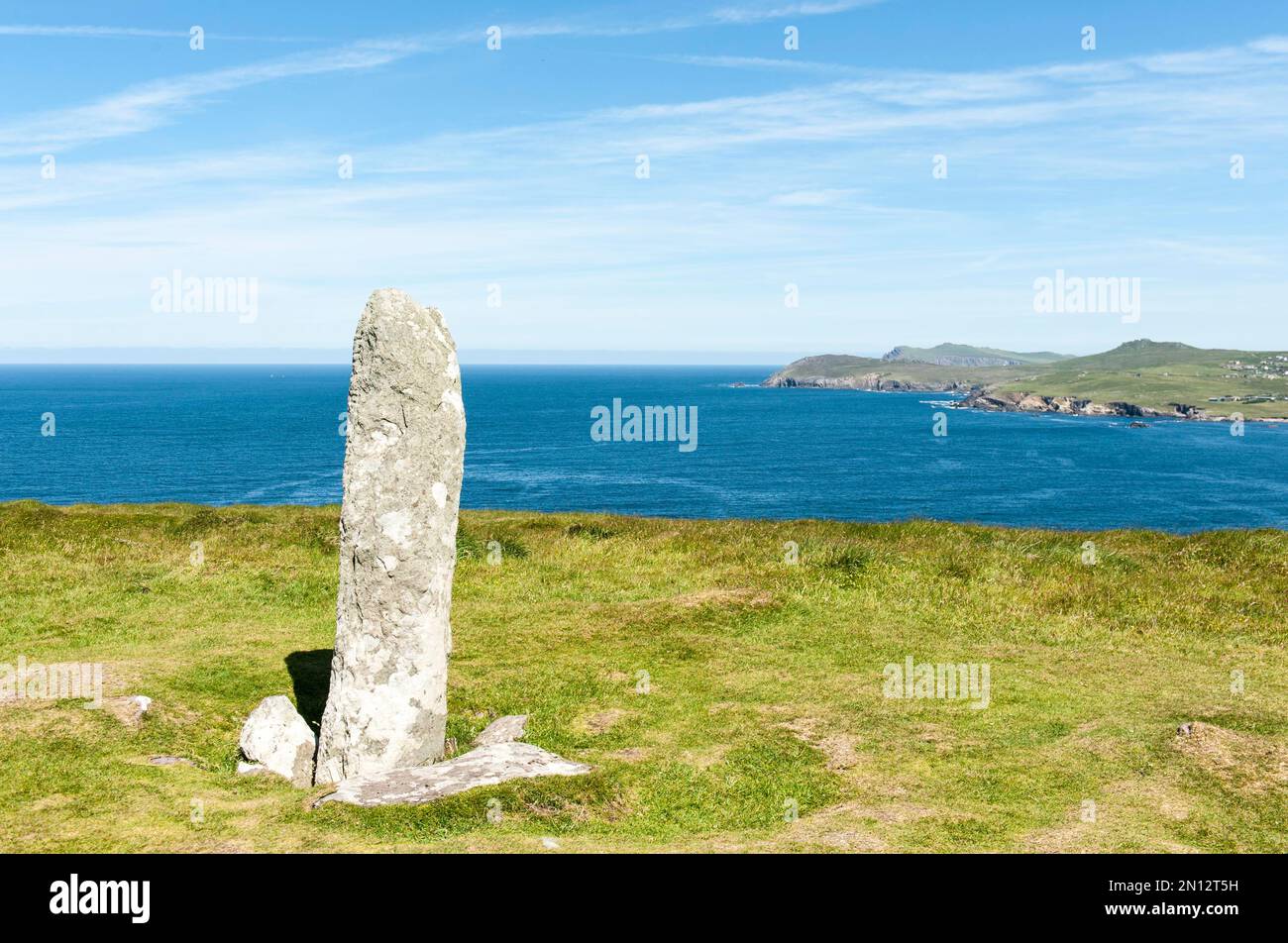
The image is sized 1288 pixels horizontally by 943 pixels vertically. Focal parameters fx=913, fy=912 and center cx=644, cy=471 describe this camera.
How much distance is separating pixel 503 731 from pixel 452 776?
9.22 feet

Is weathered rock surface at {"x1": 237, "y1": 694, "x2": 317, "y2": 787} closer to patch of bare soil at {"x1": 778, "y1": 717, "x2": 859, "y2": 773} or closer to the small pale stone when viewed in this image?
the small pale stone

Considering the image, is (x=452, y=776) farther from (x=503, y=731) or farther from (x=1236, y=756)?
(x=1236, y=756)

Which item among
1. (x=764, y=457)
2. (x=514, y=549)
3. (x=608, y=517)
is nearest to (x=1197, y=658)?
(x=514, y=549)

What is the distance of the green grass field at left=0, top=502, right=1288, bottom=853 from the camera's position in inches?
533

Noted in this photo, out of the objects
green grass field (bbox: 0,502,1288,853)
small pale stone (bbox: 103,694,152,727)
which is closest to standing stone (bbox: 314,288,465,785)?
green grass field (bbox: 0,502,1288,853)

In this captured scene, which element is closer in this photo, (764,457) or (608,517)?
(608,517)

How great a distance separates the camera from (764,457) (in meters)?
145

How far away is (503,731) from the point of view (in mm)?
17438

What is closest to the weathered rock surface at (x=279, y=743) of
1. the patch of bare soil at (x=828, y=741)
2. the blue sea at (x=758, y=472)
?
the patch of bare soil at (x=828, y=741)

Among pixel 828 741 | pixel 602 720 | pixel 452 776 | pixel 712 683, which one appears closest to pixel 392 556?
pixel 452 776

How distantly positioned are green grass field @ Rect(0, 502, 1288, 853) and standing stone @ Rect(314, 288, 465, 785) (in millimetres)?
1515

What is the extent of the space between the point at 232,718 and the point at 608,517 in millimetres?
23632
